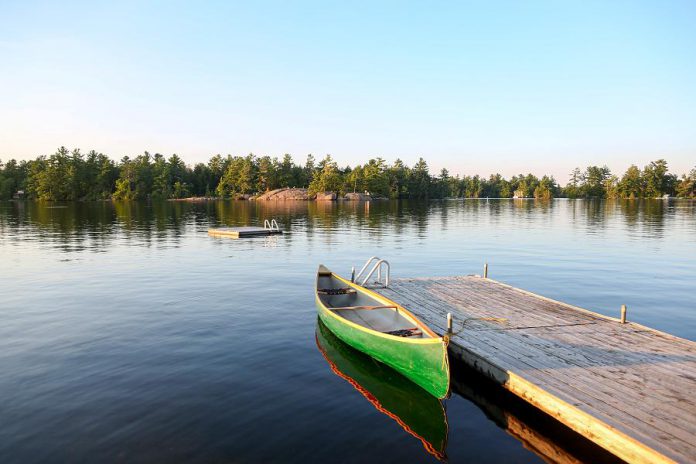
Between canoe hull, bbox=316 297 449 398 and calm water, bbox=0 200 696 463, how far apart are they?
2.39 ft

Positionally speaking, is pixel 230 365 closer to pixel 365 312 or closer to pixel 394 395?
pixel 394 395

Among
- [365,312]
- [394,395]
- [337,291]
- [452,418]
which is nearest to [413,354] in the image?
[394,395]

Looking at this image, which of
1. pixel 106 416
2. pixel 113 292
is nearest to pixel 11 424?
pixel 106 416

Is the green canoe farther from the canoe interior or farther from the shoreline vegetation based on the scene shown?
the shoreline vegetation

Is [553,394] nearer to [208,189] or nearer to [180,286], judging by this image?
[180,286]

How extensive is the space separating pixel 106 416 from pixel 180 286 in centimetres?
1356

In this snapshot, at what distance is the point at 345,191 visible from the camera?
163m

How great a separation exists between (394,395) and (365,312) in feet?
15.6

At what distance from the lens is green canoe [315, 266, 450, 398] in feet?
31.4

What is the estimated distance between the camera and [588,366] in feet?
32.9

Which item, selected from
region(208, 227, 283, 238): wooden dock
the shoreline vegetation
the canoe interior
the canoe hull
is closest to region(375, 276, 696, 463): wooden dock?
the canoe interior

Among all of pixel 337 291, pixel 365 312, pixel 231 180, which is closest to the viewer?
pixel 365 312

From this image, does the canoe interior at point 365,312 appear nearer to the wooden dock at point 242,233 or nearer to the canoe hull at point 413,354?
the canoe hull at point 413,354

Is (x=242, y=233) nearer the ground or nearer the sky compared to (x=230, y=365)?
nearer the sky
